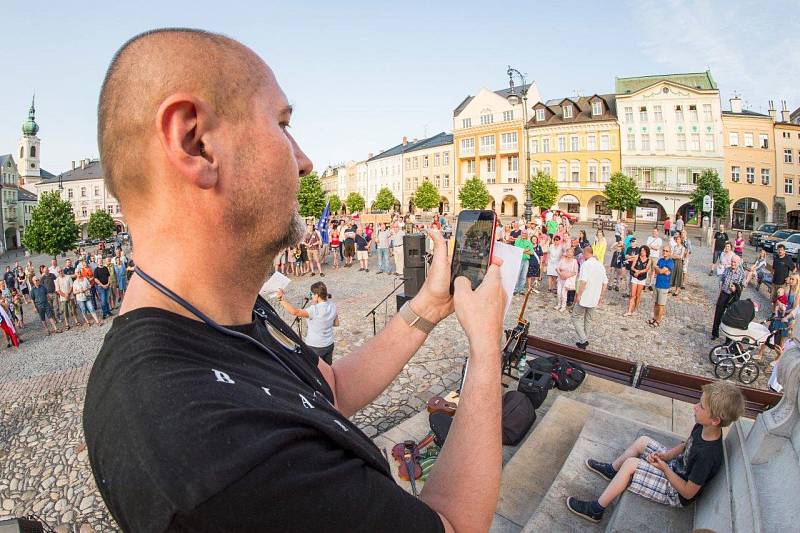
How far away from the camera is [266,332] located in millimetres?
1295

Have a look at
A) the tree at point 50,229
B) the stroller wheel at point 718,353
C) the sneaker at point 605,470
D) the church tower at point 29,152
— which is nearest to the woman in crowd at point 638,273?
the stroller wheel at point 718,353

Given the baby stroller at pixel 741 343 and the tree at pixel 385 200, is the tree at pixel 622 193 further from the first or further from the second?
the baby stroller at pixel 741 343

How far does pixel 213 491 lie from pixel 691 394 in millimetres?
7323

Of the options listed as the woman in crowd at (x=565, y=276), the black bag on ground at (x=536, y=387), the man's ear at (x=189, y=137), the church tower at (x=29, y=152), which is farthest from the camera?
the church tower at (x=29, y=152)

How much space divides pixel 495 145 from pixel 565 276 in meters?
46.1

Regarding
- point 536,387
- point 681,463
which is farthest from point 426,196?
point 681,463

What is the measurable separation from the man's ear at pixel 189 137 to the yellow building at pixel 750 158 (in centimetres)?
5790

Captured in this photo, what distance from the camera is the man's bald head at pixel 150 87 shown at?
943 millimetres

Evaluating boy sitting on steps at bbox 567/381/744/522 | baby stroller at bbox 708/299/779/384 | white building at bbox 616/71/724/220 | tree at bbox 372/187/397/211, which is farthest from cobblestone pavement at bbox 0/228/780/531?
tree at bbox 372/187/397/211

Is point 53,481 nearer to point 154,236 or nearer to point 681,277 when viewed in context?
point 154,236

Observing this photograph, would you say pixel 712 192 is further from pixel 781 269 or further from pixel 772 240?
pixel 781 269

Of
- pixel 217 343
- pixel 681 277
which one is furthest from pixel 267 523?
pixel 681 277

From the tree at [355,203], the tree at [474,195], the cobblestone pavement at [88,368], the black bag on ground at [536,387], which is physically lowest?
the cobblestone pavement at [88,368]

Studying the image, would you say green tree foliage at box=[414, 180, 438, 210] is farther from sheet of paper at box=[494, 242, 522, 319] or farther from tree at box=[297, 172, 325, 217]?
sheet of paper at box=[494, 242, 522, 319]
